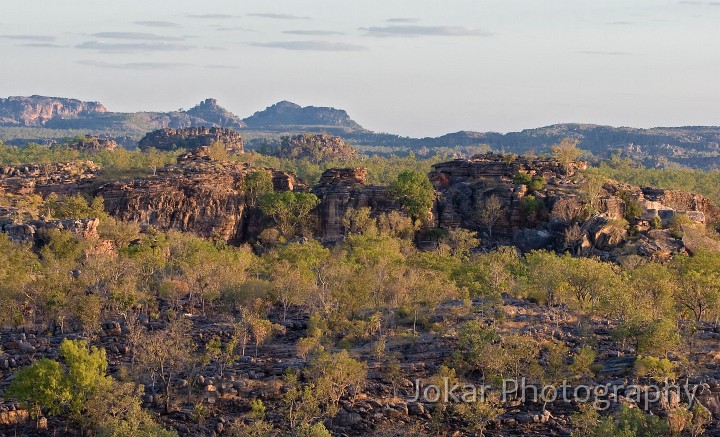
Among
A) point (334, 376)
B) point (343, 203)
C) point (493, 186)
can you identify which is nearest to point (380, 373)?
point (334, 376)

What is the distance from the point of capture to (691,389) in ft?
118

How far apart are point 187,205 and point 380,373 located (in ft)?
172

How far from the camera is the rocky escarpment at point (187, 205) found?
283 ft

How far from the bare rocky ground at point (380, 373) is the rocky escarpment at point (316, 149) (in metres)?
131

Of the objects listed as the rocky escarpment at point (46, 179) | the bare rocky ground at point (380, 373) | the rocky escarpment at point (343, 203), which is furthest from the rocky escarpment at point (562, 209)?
the rocky escarpment at point (46, 179)

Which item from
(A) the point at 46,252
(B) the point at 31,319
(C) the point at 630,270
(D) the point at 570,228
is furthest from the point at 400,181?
(B) the point at 31,319

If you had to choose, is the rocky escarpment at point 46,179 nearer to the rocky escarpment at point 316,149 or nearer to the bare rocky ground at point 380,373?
the bare rocky ground at point 380,373

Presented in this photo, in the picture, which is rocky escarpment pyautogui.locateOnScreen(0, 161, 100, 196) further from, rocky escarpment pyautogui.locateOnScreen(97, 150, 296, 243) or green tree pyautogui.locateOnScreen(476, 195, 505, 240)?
green tree pyautogui.locateOnScreen(476, 195, 505, 240)

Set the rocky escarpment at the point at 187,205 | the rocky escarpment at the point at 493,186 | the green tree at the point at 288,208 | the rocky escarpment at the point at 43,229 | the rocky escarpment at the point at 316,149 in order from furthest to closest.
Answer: the rocky escarpment at the point at 316,149
the rocky escarpment at the point at 187,205
the green tree at the point at 288,208
the rocky escarpment at the point at 493,186
the rocky escarpment at the point at 43,229

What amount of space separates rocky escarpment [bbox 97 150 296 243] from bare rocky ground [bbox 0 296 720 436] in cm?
3779

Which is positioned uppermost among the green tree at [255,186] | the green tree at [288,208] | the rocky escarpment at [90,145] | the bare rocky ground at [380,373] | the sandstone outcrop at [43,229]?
the rocky escarpment at [90,145]

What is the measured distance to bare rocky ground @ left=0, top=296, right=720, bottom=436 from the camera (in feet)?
112

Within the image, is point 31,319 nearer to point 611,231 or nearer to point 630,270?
point 630,270

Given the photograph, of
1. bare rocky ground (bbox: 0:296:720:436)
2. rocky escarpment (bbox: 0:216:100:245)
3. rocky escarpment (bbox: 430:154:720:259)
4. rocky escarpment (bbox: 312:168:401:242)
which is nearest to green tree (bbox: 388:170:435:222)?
rocky escarpment (bbox: 312:168:401:242)
